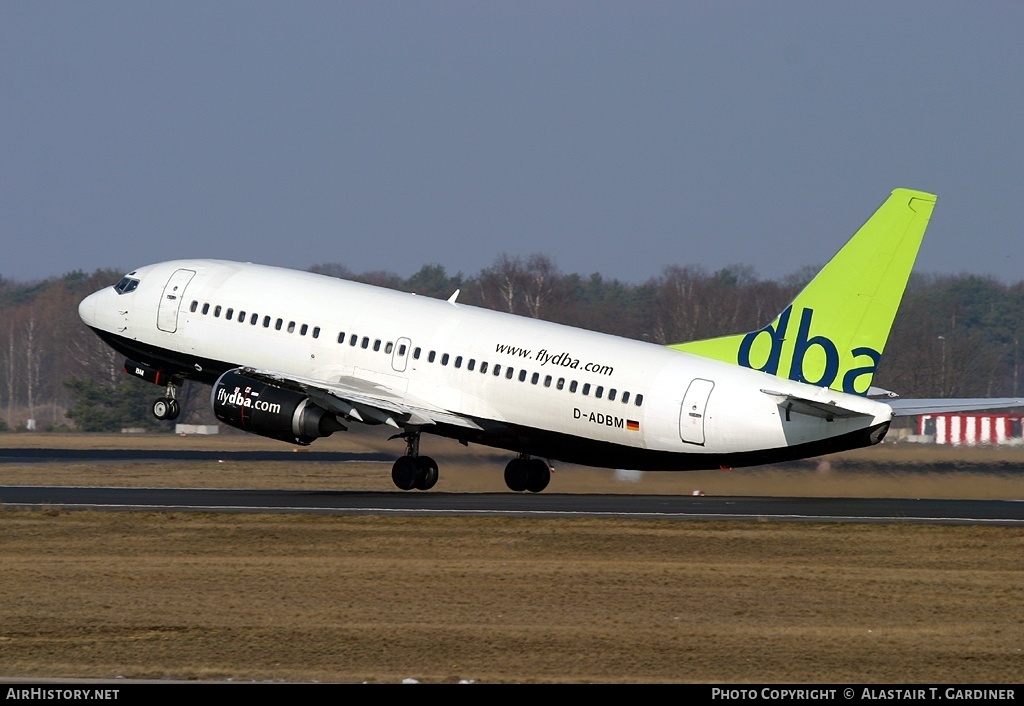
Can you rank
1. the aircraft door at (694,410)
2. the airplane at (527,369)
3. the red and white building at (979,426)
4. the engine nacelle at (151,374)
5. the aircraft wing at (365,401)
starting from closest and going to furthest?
the airplane at (527,369) < the aircraft door at (694,410) < the aircraft wing at (365,401) < the engine nacelle at (151,374) < the red and white building at (979,426)

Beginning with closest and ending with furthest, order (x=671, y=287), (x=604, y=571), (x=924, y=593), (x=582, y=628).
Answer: (x=582, y=628) → (x=924, y=593) → (x=604, y=571) → (x=671, y=287)

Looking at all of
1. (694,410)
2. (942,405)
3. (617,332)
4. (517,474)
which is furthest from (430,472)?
(617,332)

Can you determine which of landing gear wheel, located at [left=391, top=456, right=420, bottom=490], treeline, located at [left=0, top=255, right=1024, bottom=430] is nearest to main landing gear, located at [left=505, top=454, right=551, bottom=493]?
landing gear wheel, located at [left=391, top=456, right=420, bottom=490]

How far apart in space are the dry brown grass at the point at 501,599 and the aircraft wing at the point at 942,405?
546 centimetres

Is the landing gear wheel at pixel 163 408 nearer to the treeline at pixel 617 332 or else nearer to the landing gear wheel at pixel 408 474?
the landing gear wheel at pixel 408 474

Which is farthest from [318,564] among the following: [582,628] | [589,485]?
[589,485]

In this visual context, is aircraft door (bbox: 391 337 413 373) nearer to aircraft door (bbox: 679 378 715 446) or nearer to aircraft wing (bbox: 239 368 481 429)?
aircraft wing (bbox: 239 368 481 429)

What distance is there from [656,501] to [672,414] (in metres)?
2.24

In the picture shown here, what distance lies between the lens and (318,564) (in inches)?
1072

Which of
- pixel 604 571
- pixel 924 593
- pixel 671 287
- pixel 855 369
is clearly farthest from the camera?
pixel 671 287

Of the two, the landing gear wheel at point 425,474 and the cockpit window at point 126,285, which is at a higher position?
the cockpit window at point 126,285

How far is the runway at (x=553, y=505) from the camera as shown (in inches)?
1332

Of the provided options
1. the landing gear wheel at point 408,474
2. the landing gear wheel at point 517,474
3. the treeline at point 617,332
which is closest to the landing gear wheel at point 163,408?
the landing gear wheel at point 408,474
